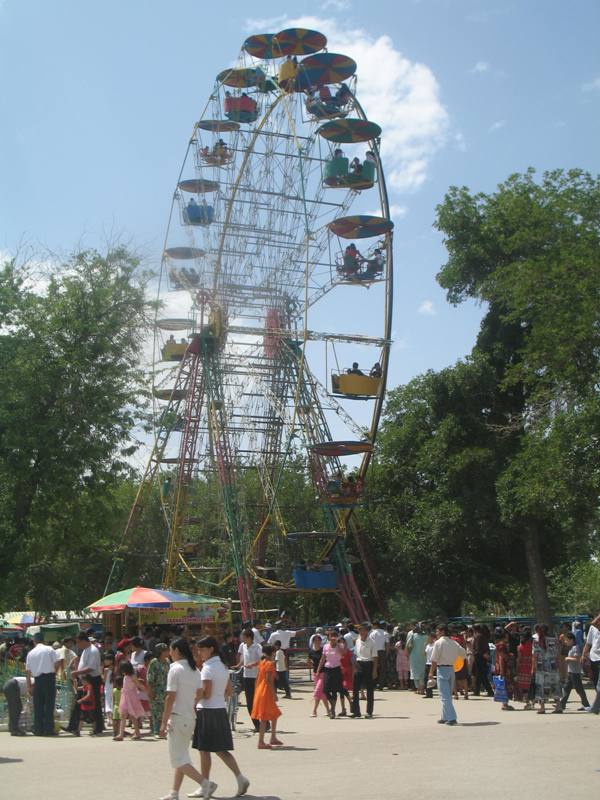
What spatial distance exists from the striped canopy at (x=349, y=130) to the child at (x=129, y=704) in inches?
895

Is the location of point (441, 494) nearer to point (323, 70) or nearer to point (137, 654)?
point (323, 70)

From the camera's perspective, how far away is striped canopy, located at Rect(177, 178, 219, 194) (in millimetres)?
34312

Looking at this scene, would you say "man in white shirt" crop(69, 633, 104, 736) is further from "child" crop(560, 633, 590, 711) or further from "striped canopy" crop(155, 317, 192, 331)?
"striped canopy" crop(155, 317, 192, 331)

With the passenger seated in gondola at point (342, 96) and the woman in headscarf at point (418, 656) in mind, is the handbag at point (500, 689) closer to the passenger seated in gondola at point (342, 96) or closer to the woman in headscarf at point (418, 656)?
the woman in headscarf at point (418, 656)

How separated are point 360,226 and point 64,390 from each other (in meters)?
13.1

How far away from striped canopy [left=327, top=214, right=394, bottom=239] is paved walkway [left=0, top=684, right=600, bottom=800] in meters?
19.6

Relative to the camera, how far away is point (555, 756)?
10.7m

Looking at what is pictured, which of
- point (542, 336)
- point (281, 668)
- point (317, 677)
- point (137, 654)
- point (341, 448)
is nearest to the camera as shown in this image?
point (137, 654)

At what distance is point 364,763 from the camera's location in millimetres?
10703

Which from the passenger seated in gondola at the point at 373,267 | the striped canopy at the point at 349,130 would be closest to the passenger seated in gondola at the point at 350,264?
the passenger seated in gondola at the point at 373,267

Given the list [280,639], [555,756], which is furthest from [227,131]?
[555,756]

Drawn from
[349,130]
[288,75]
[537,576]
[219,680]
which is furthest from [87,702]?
[288,75]

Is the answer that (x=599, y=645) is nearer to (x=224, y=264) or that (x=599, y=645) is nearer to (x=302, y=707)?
(x=302, y=707)

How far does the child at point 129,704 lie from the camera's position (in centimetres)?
1395
